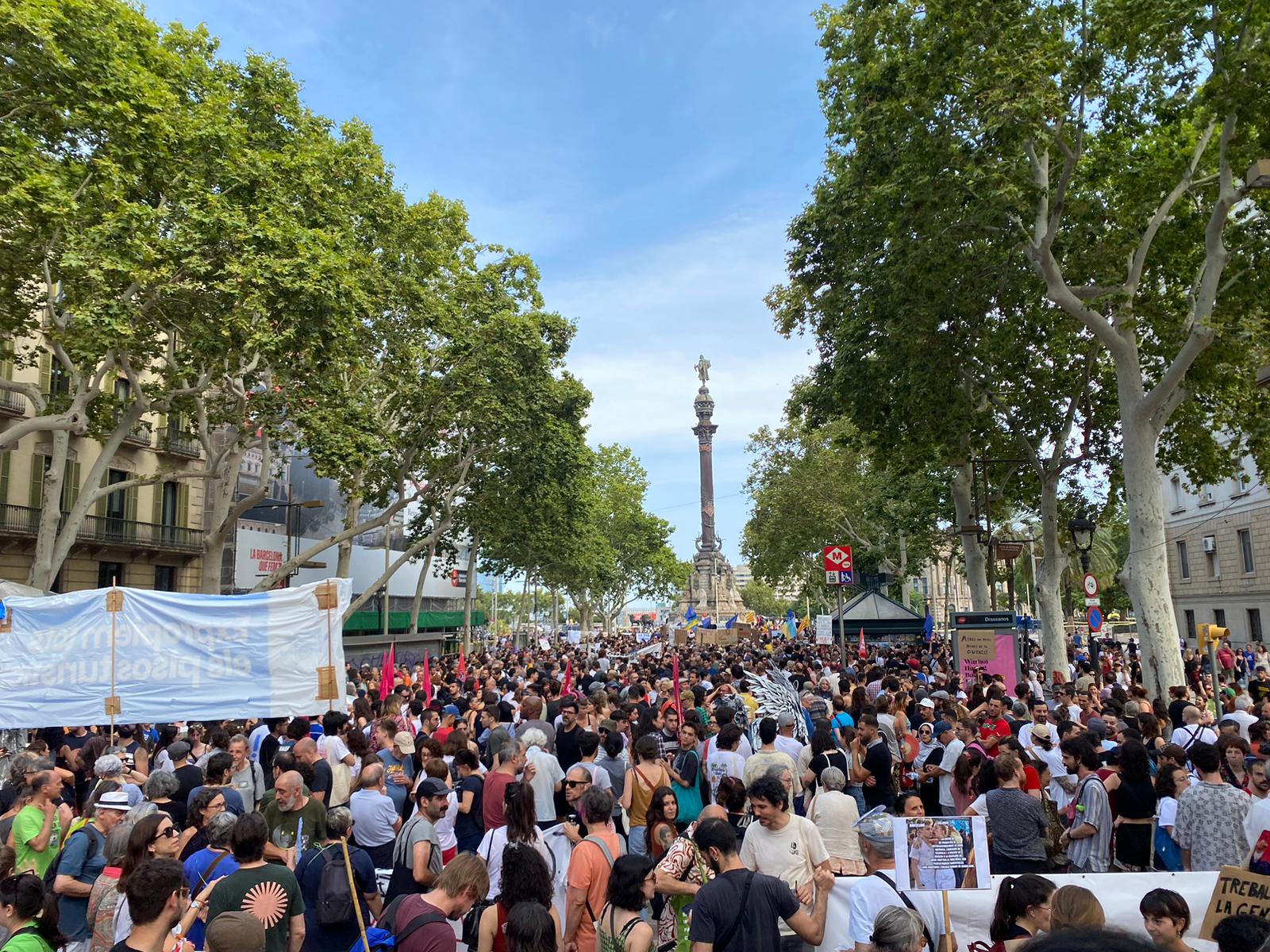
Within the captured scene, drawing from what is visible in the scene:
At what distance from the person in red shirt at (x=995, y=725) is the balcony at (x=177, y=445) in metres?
25.8

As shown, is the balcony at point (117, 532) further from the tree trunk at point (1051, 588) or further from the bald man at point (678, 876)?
the tree trunk at point (1051, 588)

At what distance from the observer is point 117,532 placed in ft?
90.3

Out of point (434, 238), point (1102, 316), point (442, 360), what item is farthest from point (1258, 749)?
point (434, 238)

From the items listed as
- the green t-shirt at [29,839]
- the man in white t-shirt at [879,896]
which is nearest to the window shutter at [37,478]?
the green t-shirt at [29,839]

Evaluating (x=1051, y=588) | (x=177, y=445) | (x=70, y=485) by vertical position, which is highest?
(x=177, y=445)

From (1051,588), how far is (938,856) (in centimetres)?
1791

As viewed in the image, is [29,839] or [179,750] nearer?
[29,839]

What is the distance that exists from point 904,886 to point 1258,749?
19.2ft

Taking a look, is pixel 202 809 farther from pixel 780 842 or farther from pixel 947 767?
pixel 947 767

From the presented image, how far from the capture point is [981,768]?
7.24 m

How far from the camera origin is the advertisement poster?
15.4 ft

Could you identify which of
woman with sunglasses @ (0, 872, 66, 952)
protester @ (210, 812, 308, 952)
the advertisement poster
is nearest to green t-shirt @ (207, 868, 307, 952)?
protester @ (210, 812, 308, 952)

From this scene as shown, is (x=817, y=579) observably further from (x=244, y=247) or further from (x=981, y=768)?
(x=981, y=768)

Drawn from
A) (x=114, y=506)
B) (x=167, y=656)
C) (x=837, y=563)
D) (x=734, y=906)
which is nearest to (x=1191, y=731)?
(x=734, y=906)
